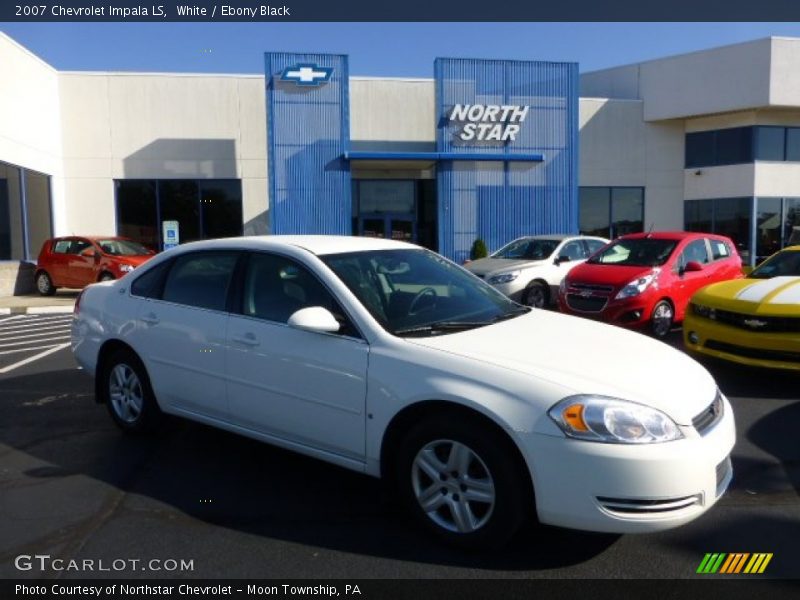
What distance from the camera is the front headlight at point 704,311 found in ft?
22.4

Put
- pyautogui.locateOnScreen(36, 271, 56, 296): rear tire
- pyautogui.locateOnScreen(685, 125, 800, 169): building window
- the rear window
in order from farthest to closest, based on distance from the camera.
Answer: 1. pyautogui.locateOnScreen(685, 125, 800, 169): building window
2. pyautogui.locateOnScreen(36, 271, 56, 296): rear tire
3. the rear window

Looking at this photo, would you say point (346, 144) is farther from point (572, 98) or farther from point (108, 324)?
point (108, 324)

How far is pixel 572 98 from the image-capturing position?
2342cm

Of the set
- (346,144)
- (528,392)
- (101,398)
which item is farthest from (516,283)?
(346,144)

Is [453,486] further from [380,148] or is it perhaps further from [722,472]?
[380,148]

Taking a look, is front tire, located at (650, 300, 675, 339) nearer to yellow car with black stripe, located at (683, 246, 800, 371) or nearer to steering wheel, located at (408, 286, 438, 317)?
yellow car with black stripe, located at (683, 246, 800, 371)

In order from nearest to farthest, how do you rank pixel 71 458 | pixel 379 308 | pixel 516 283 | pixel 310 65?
pixel 379 308 → pixel 71 458 → pixel 516 283 → pixel 310 65

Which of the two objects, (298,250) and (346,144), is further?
(346,144)

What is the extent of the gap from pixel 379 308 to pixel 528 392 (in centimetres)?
110

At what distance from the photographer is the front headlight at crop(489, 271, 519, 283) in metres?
11.9

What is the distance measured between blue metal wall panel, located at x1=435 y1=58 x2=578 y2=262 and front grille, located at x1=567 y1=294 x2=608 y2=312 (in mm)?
12958

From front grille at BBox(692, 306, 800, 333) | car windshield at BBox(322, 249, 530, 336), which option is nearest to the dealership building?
front grille at BBox(692, 306, 800, 333)

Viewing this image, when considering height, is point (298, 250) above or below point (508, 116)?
below

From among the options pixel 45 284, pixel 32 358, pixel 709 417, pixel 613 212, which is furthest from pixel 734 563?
pixel 613 212
